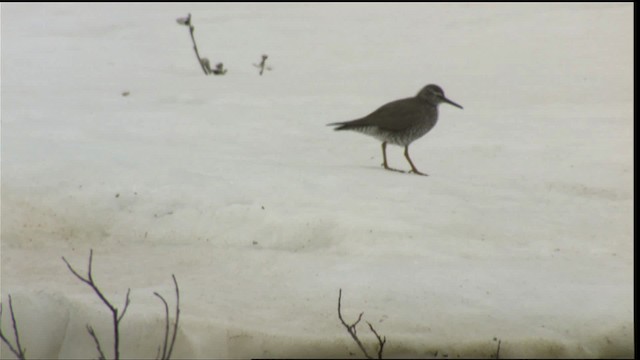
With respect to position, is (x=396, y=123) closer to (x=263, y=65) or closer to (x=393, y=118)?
(x=393, y=118)

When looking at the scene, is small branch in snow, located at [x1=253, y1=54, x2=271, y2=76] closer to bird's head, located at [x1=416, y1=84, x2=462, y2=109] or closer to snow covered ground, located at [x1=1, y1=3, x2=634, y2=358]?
snow covered ground, located at [x1=1, y1=3, x2=634, y2=358]

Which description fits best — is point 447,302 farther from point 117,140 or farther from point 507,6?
point 507,6

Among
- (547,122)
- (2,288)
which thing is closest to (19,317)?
(2,288)

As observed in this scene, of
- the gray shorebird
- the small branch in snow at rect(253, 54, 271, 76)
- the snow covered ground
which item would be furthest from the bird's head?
the small branch in snow at rect(253, 54, 271, 76)

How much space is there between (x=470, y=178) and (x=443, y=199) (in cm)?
90

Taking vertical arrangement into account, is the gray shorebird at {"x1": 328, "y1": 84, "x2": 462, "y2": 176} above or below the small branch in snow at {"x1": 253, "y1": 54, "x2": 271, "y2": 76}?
above

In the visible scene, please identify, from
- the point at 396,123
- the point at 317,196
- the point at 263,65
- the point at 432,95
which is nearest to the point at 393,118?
the point at 396,123

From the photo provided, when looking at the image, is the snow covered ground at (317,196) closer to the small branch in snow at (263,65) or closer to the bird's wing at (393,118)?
the small branch in snow at (263,65)

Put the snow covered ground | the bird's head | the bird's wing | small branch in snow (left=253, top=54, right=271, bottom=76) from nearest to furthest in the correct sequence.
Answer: the snow covered ground
the bird's wing
the bird's head
small branch in snow (left=253, top=54, right=271, bottom=76)

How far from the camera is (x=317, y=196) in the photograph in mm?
6941

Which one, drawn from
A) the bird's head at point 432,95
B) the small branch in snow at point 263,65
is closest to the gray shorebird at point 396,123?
the bird's head at point 432,95

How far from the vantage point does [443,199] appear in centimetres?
702

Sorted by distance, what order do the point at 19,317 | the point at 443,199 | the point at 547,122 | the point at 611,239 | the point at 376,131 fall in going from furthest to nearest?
1. the point at 547,122
2. the point at 376,131
3. the point at 443,199
4. the point at 611,239
5. the point at 19,317

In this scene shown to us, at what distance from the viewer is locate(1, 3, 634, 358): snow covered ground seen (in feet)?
16.5
